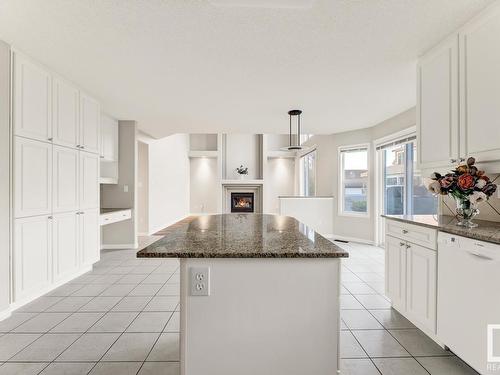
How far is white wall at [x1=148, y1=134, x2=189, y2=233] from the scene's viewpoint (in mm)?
6219

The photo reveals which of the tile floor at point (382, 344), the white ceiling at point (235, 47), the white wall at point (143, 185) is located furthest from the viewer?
the white wall at point (143, 185)

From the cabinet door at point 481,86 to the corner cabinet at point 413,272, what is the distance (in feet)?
2.26

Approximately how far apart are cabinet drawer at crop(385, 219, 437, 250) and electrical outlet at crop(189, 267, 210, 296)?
162cm

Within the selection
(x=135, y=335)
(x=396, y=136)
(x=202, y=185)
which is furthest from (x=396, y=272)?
(x=202, y=185)

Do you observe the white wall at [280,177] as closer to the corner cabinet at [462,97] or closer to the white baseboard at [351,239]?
the white baseboard at [351,239]

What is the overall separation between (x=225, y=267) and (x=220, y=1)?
64.3 inches

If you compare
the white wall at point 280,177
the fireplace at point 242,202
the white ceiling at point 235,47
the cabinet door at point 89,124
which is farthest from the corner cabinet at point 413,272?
the white wall at point 280,177

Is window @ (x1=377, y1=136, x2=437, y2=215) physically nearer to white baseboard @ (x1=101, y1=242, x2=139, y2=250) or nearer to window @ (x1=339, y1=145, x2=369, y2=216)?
window @ (x1=339, y1=145, x2=369, y2=216)

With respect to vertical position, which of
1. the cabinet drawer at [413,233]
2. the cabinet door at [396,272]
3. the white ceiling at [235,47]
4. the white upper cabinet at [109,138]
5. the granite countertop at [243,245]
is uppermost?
the white ceiling at [235,47]

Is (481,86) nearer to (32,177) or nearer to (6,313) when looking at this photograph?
(32,177)

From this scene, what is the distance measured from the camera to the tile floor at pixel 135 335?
5.49ft

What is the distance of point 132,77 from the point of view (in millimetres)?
2836

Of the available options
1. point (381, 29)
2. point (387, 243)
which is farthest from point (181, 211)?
point (381, 29)

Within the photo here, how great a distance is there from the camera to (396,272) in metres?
2.28
